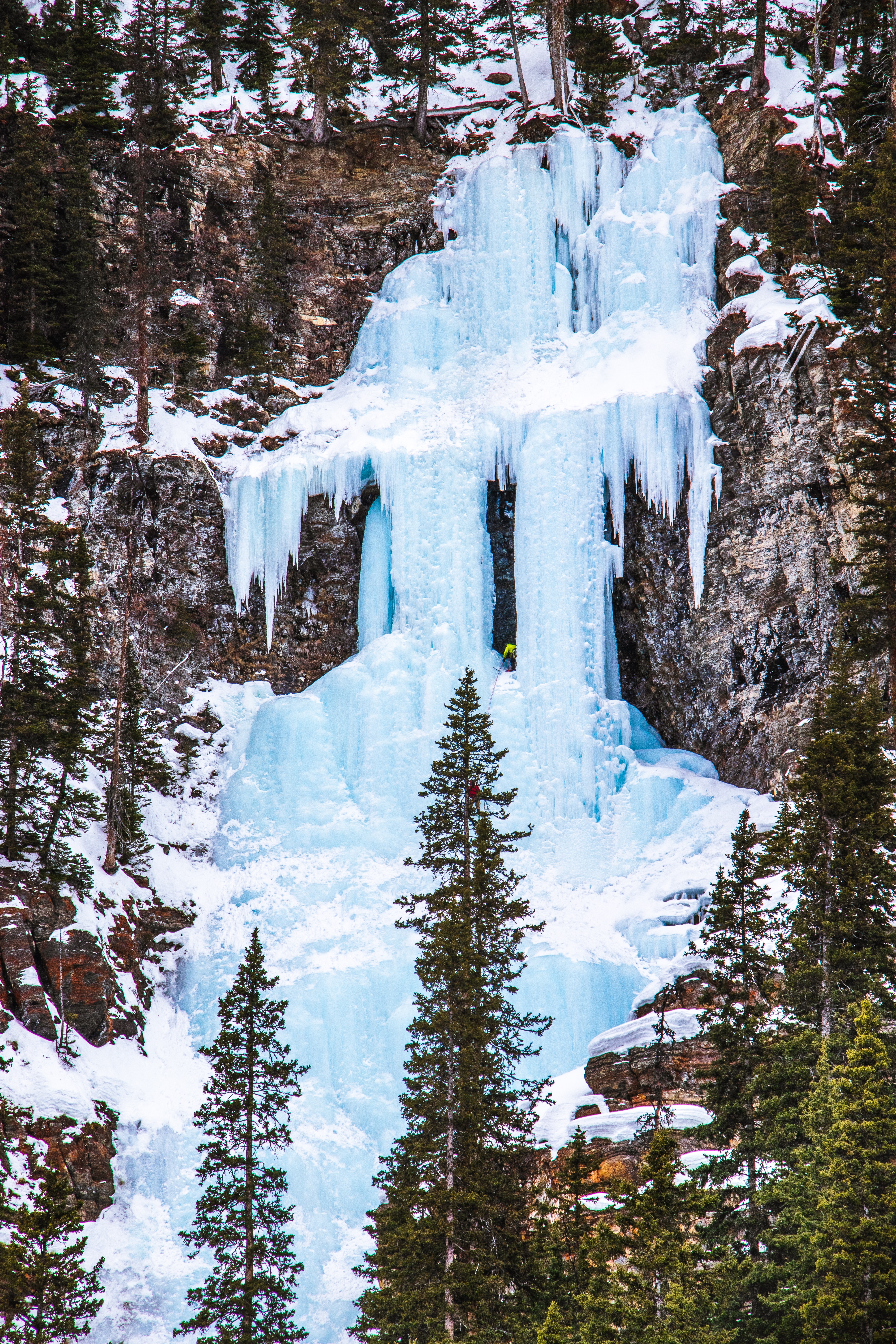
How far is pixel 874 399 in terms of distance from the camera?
2381 centimetres

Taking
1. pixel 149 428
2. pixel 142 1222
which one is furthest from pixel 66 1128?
pixel 149 428

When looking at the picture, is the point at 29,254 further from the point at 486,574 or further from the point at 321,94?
the point at 486,574

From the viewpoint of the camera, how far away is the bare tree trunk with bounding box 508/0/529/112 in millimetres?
36781

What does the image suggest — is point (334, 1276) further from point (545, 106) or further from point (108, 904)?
point (545, 106)

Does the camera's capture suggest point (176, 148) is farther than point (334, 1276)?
Yes

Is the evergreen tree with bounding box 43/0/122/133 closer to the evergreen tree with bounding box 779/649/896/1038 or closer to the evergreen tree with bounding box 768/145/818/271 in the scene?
the evergreen tree with bounding box 768/145/818/271

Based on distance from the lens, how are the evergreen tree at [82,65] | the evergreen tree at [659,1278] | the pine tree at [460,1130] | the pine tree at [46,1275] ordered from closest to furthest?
the evergreen tree at [659,1278] → the pine tree at [46,1275] → the pine tree at [460,1130] → the evergreen tree at [82,65]

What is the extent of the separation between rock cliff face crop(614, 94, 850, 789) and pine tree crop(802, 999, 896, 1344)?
15.1 meters

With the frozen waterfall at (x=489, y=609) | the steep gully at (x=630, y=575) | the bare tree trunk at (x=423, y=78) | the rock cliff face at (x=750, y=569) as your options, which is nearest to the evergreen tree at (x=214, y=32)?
the steep gully at (x=630, y=575)

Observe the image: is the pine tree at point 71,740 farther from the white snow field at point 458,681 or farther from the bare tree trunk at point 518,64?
the bare tree trunk at point 518,64

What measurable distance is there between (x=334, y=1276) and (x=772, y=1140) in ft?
34.0

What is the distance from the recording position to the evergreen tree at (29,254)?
33594mm

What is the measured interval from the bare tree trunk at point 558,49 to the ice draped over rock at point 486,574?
6.41 ft

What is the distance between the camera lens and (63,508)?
1250 inches
